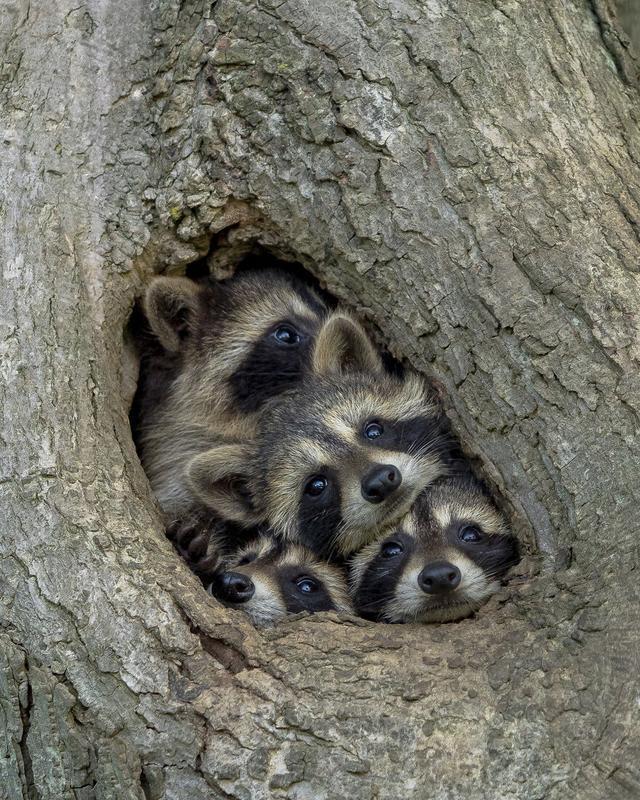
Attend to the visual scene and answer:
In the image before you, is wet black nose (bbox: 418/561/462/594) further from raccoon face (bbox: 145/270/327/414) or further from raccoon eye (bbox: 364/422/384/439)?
raccoon face (bbox: 145/270/327/414)

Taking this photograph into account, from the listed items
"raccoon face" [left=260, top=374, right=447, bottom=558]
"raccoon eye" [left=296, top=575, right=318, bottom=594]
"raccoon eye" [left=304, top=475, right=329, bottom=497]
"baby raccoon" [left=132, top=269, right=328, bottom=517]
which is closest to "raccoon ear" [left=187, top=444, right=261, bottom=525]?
"raccoon face" [left=260, top=374, right=447, bottom=558]

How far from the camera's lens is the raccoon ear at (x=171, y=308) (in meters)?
4.58

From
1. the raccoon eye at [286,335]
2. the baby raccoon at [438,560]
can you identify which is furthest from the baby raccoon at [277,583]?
the raccoon eye at [286,335]

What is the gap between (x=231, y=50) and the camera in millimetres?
4121

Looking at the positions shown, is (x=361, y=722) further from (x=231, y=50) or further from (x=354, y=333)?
(x=231, y=50)

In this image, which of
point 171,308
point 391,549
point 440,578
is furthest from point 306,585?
point 171,308

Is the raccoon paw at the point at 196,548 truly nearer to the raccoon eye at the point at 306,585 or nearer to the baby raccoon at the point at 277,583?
the baby raccoon at the point at 277,583

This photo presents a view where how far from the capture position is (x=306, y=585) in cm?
442

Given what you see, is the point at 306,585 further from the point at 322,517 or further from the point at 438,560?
the point at 438,560

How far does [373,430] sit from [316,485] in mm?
383

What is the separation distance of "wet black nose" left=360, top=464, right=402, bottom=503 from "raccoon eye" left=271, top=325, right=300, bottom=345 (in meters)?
1.11

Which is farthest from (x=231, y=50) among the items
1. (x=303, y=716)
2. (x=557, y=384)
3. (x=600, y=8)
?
(x=303, y=716)

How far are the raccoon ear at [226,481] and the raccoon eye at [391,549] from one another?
2.32 ft

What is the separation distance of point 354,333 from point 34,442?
1.56 meters
